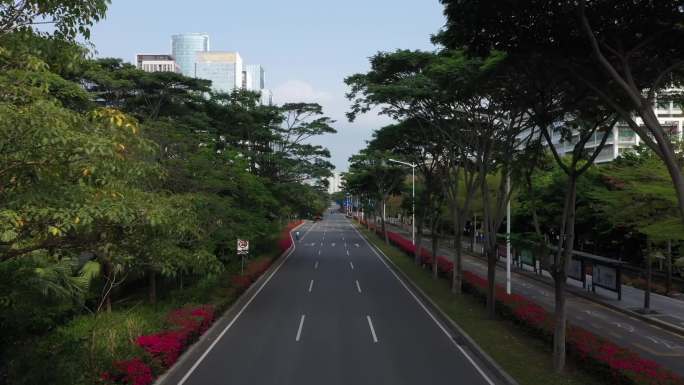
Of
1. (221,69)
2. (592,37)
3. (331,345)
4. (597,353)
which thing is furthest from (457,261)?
(221,69)

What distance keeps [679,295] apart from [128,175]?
29.7 m

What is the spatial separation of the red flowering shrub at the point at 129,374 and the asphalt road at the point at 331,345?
91 cm

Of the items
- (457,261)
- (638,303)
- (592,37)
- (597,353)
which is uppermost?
(592,37)

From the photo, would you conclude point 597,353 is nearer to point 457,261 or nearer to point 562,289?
point 562,289

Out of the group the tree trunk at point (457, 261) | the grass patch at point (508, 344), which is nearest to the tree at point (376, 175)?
the tree trunk at point (457, 261)

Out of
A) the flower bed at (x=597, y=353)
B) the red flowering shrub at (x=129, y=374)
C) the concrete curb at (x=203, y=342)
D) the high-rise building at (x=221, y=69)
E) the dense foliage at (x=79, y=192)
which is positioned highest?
the high-rise building at (x=221, y=69)

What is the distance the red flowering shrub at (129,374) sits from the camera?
10.5 metres

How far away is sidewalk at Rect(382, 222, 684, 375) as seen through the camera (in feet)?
53.5

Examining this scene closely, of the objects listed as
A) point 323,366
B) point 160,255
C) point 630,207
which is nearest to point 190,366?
point 323,366

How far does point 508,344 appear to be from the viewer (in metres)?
14.9

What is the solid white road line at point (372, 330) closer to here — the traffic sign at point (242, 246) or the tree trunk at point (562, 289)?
the tree trunk at point (562, 289)

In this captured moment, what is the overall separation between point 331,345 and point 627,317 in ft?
46.3

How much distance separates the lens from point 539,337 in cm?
1509

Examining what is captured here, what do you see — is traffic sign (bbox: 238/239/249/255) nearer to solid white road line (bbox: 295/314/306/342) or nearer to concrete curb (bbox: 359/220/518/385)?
solid white road line (bbox: 295/314/306/342)
